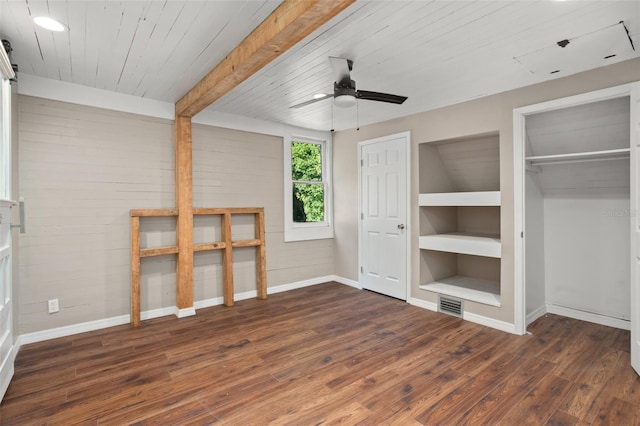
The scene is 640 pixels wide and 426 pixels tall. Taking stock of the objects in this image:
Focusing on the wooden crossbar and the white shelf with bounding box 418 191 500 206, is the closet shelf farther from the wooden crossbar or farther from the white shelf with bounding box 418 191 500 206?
the wooden crossbar

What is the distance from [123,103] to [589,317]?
575 cm

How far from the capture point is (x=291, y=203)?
509cm

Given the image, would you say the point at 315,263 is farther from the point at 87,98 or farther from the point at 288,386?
the point at 87,98

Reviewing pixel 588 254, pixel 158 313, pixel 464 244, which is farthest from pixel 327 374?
pixel 588 254

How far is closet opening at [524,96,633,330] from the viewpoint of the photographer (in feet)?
10.7

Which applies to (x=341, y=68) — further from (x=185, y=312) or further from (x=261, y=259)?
(x=185, y=312)

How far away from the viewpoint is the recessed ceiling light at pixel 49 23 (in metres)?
2.18

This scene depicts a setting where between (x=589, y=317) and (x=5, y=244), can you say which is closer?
(x=5, y=244)

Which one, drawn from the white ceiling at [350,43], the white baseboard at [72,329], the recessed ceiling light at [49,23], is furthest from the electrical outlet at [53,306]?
the recessed ceiling light at [49,23]

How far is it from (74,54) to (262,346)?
3013mm

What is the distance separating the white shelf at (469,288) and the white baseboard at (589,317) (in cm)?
64

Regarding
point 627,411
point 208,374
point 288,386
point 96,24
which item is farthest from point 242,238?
point 627,411

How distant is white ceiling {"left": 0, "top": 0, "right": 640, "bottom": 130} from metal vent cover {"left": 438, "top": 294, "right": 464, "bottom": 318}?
7.76 ft

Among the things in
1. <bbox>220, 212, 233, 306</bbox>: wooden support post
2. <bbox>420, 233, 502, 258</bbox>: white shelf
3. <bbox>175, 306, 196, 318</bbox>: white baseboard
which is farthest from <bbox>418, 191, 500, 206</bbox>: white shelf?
<bbox>175, 306, 196, 318</bbox>: white baseboard
